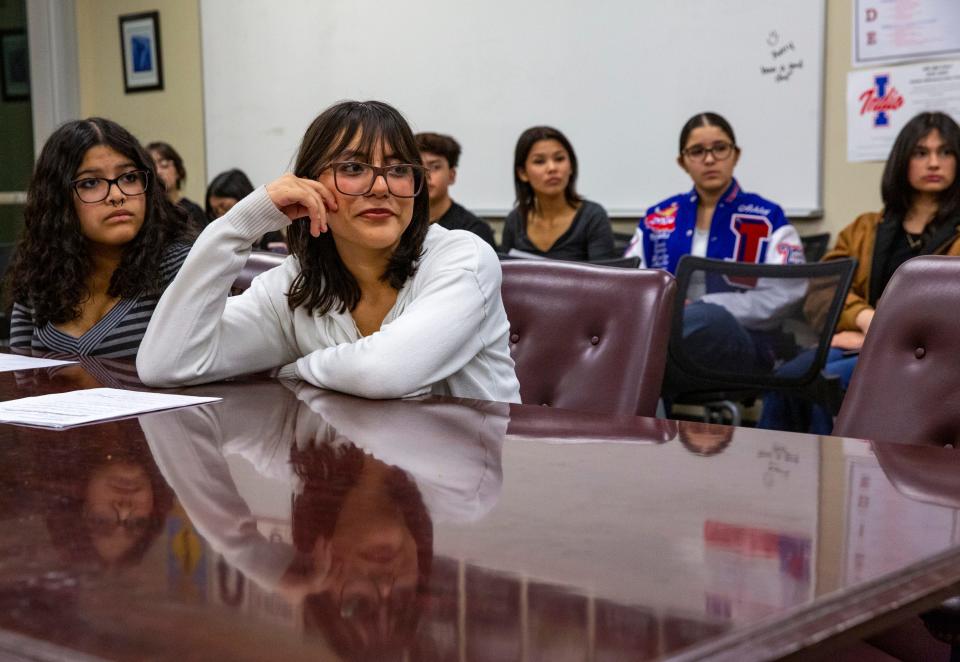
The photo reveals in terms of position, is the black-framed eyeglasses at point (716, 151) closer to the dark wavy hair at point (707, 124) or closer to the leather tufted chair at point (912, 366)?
the dark wavy hair at point (707, 124)

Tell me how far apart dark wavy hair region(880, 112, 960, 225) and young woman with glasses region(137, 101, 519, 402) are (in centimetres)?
231

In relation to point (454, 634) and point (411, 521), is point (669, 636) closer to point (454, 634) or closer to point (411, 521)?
point (454, 634)

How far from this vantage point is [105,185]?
224 cm

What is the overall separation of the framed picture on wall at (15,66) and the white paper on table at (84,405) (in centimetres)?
581

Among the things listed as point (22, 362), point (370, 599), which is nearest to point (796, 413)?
point (22, 362)

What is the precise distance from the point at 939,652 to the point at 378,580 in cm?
70

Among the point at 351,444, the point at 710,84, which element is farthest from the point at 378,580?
the point at 710,84

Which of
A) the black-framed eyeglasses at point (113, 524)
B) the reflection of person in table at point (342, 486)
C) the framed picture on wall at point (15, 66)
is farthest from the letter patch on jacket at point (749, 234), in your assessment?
the framed picture on wall at point (15, 66)

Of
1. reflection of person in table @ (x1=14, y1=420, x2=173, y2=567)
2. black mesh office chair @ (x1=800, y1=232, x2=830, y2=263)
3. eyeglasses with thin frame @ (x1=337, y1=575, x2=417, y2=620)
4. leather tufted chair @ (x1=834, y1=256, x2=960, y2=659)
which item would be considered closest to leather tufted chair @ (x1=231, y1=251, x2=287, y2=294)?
reflection of person in table @ (x1=14, y1=420, x2=173, y2=567)

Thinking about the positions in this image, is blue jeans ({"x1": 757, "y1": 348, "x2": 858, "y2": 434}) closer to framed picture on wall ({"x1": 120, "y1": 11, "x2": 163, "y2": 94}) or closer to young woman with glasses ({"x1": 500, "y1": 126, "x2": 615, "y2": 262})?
young woman with glasses ({"x1": 500, "y1": 126, "x2": 615, "y2": 262})

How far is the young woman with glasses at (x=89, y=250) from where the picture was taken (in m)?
2.19

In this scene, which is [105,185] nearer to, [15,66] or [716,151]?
[716,151]

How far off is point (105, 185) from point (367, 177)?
0.75 meters

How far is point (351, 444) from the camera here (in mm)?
1145
